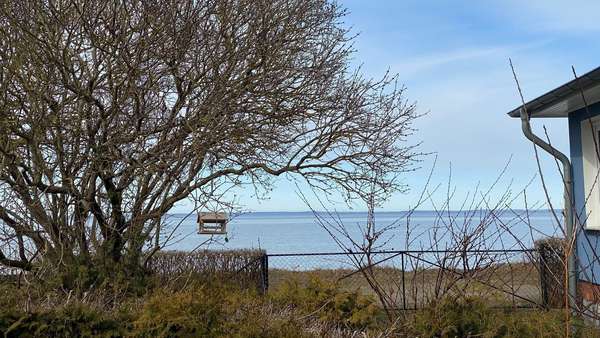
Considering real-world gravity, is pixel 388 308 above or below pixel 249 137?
below

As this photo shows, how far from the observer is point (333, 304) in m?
5.77

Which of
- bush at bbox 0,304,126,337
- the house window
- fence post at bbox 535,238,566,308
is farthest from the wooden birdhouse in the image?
the house window

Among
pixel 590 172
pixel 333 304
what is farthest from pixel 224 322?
pixel 590 172

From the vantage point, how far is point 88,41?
7016 mm

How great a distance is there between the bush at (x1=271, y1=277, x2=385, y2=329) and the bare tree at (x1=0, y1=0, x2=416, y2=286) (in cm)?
200

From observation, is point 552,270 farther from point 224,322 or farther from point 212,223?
point 224,322

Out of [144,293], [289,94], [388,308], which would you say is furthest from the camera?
[289,94]

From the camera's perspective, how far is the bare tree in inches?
260

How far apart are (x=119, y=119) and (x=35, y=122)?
112cm

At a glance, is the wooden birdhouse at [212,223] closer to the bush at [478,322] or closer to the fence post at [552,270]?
the bush at [478,322]

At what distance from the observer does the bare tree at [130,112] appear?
659cm

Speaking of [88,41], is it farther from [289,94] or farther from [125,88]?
[289,94]

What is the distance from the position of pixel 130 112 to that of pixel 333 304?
357 cm

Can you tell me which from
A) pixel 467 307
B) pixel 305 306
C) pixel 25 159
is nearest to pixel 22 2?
pixel 25 159
